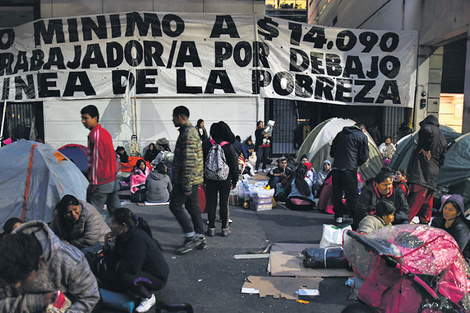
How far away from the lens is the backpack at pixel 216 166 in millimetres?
5734

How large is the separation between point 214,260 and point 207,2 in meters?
10.8

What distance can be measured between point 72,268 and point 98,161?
2.91 m

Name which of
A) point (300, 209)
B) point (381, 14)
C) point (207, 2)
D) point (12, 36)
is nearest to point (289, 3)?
point (381, 14)

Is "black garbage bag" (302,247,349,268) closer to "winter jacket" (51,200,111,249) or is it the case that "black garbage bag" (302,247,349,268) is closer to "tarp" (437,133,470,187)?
"winter jacket" (51,200,111,249)

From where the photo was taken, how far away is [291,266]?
4805 millimetres

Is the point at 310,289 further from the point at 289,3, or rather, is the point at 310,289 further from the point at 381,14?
the point at 289,3

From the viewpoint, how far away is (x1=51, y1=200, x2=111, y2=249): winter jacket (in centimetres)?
432

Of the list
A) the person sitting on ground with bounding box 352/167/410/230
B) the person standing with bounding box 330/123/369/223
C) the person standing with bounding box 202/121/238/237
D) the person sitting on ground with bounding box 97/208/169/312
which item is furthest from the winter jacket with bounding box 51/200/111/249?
the person standing with bounding box 330/123/369/223

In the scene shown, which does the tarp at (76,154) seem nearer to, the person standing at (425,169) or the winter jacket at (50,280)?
the person standing at (425,169)

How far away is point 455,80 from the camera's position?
16047 mm

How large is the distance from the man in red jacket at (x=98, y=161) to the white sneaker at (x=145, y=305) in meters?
1.92

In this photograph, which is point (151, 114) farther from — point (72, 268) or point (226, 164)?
point (72, 268)

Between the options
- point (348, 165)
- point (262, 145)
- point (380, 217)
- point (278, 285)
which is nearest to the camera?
point (380, 217)

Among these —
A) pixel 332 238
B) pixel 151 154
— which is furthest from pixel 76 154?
pixel 332 238
